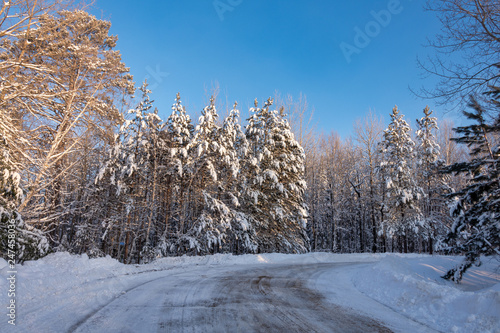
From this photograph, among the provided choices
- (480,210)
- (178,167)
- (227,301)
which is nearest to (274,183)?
(178,167)

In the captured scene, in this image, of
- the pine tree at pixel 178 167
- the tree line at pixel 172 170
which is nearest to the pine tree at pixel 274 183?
the tree line at pixel 172 170

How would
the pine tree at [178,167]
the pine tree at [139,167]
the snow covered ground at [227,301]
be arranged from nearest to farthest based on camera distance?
the snow covered ground at [227,301] → the pine tree at [139,167] → the pine tree at [178,167]

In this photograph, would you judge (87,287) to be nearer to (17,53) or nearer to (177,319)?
(177,319)

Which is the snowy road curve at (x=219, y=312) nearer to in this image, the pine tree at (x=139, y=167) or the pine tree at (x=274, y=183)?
the pine tree at (x=139, y=167)

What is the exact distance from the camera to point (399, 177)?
2458 centimetres

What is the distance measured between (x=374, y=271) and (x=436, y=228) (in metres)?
21.3

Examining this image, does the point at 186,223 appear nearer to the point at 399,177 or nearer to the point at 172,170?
the point at 172,170

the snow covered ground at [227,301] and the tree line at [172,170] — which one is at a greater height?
the tree line at [172,170]

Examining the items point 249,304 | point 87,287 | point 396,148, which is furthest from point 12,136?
point 396,148

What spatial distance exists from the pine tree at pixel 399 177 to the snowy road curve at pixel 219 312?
2078cm

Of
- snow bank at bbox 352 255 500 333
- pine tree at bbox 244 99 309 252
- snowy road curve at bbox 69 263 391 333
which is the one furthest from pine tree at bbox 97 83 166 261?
snow bank at bbox 352 255 500 333

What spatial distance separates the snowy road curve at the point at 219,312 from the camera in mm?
3646

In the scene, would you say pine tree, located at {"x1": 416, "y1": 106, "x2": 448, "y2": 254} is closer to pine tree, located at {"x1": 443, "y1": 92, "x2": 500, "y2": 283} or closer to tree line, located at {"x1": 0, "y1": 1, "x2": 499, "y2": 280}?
tree line, located at {"x1": 0, "y1": 1, "x2": 499, "y2": 280}

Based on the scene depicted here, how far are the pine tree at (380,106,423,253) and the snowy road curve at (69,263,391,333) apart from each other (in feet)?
68.2
